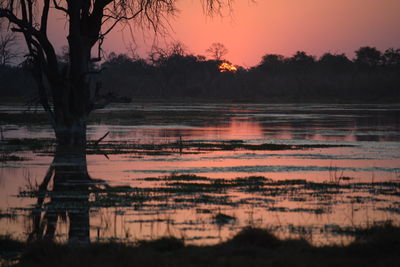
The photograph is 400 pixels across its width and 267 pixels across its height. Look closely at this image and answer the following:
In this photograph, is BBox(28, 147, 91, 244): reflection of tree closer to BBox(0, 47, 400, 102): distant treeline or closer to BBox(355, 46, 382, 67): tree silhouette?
BBox(0, 47, 400, 102): distant treeline

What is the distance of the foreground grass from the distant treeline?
323 ft

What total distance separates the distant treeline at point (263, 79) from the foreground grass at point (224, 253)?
98.3m

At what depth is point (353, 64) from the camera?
448ft

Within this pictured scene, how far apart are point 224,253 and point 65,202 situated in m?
5.16

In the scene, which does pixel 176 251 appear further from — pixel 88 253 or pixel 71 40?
pixel 71 40

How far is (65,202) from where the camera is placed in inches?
527

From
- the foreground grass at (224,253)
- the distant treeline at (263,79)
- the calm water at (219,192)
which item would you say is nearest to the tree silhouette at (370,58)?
the distant treeline at (263,79)

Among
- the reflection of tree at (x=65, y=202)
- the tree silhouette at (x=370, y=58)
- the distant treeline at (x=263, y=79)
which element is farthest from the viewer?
the tree silhouette at (x=370, y=58)

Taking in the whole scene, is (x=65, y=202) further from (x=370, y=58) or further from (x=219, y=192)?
(x=370, y=58)

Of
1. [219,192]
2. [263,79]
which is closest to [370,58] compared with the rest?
[263,79]

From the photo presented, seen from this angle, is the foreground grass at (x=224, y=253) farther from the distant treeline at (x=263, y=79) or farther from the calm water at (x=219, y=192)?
the distant treeline at (x=263, y=79)

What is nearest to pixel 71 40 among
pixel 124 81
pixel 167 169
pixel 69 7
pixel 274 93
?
pixel 69 7

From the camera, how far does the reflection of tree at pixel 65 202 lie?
1071cm

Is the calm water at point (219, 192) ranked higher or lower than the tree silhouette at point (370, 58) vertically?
lower
